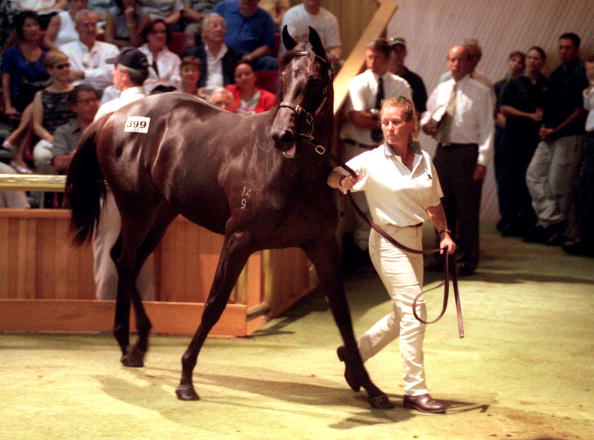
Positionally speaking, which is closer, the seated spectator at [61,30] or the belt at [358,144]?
the belt at [358,144]

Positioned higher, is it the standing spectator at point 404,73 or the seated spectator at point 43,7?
the standing spectator at point 404,73

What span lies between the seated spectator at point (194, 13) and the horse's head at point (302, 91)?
555cm

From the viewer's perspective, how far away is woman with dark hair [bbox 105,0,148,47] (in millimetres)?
10023

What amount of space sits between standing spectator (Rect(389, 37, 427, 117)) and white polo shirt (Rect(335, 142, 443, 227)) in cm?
467

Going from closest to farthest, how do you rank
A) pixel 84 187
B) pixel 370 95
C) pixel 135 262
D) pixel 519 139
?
pixel 135 262 < pixel 84 187 < pixel 370 95 < pixel 519 139

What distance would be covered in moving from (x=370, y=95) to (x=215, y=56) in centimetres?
174

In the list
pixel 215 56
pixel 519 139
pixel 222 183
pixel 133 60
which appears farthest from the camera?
pixel 519 139

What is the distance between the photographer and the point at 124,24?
→ 33.4ft

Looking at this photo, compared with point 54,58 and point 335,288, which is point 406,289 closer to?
point 335,288

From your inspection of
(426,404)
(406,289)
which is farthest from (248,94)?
(426,404)

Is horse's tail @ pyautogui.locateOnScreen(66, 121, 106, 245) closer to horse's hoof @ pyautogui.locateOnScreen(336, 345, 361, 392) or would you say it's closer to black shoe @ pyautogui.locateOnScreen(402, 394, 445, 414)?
horse's hoof @ pyautogui.locateOnScreen(336, 345, 361, 392)

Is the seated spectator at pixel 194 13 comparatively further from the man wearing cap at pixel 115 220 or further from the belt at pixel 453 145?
the man wearing cap at pixel 115 220

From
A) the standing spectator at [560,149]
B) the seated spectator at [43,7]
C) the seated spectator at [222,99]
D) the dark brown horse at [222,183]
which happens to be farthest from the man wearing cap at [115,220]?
the standing spectator at [560,149]

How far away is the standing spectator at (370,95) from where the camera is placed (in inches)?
320
